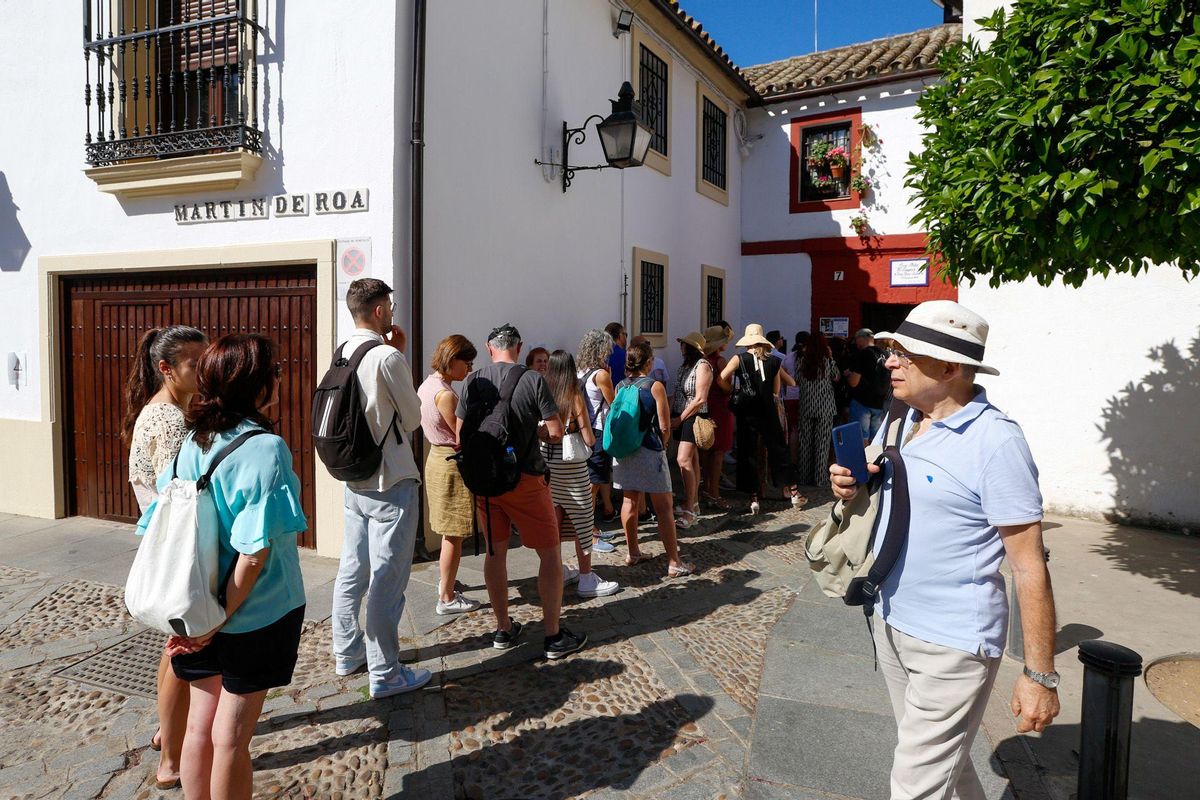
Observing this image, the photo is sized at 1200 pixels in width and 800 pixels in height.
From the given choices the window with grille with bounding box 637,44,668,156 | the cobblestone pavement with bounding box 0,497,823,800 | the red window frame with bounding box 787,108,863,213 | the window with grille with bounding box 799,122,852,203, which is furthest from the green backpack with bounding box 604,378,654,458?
the window with grille with bounding box 799,122,852,203

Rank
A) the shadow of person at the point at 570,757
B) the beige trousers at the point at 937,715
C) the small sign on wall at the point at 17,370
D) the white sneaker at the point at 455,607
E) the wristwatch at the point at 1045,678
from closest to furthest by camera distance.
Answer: the wristwatch at the point at 1045,678 < the beige trousers at the point at 937,715 < the shadow of person at the point at 570,757 < the white sneaker at the point at 455,607 < the small sign on wall at the point at 17,370

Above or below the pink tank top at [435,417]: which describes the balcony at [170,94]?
above

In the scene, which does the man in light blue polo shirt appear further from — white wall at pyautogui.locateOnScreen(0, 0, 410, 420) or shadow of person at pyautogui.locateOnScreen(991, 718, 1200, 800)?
white wall at pyautogui.locateOnScreen(0, 0, 410, 420)

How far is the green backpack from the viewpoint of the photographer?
18.0 ft

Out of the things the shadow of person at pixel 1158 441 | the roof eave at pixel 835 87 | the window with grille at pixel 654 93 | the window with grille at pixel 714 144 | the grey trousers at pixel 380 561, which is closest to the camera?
the grey trousers at pixel 380 561

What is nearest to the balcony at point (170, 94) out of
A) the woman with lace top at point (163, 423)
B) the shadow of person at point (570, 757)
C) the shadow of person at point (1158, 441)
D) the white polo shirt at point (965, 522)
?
the woman with lace top at point (163, 423)

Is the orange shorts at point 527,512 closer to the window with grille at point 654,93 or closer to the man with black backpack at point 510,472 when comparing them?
the man with black backpack at point 510,472

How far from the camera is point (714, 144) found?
11992 mm

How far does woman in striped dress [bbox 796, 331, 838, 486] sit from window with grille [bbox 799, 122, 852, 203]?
456cm

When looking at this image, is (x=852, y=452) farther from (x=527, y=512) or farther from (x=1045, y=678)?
(x=527, y=512)

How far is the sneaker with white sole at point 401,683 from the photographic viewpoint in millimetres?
3600

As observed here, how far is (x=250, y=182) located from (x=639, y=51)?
560cm

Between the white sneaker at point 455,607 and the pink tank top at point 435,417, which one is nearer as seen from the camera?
the pink tank top at point 435,417

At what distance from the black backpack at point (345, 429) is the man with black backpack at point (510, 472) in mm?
569
